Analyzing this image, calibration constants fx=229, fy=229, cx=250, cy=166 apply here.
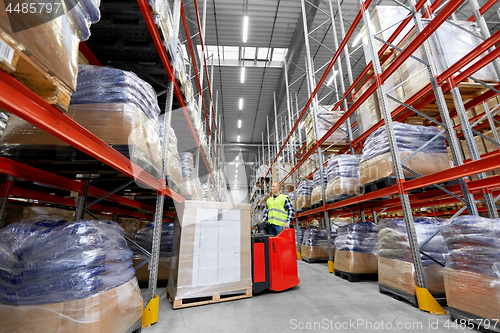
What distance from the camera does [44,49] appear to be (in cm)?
110

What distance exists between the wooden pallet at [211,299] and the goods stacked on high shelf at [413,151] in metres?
2.59

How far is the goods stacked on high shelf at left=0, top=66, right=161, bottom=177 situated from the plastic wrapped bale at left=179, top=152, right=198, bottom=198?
2163mm

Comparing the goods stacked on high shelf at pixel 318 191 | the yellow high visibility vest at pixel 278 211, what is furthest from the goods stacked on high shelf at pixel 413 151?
the goods stacked on high shelf at pixel 318 191


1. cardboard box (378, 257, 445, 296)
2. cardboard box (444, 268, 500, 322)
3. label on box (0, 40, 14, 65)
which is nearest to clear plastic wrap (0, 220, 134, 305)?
label on box (0, 40, 14, 65)

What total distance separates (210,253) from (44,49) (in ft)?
8.64

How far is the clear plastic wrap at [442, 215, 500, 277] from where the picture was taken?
6.41 ft

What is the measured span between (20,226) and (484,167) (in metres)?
3.90

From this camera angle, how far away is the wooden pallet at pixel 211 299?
2805 mm

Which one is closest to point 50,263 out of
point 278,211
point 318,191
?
point 278,211

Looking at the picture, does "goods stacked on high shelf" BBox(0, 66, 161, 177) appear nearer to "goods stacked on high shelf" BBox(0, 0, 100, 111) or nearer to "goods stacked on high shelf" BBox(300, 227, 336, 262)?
"goods stacked on high shelf" BBox(0, 0, 100, 111)

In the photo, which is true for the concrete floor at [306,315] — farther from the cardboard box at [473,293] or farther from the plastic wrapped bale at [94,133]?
the plastic wrapped bale at [94,133]

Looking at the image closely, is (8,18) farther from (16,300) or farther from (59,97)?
(16,300)

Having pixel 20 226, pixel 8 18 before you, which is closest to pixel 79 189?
pixel 20 226

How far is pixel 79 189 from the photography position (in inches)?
113
